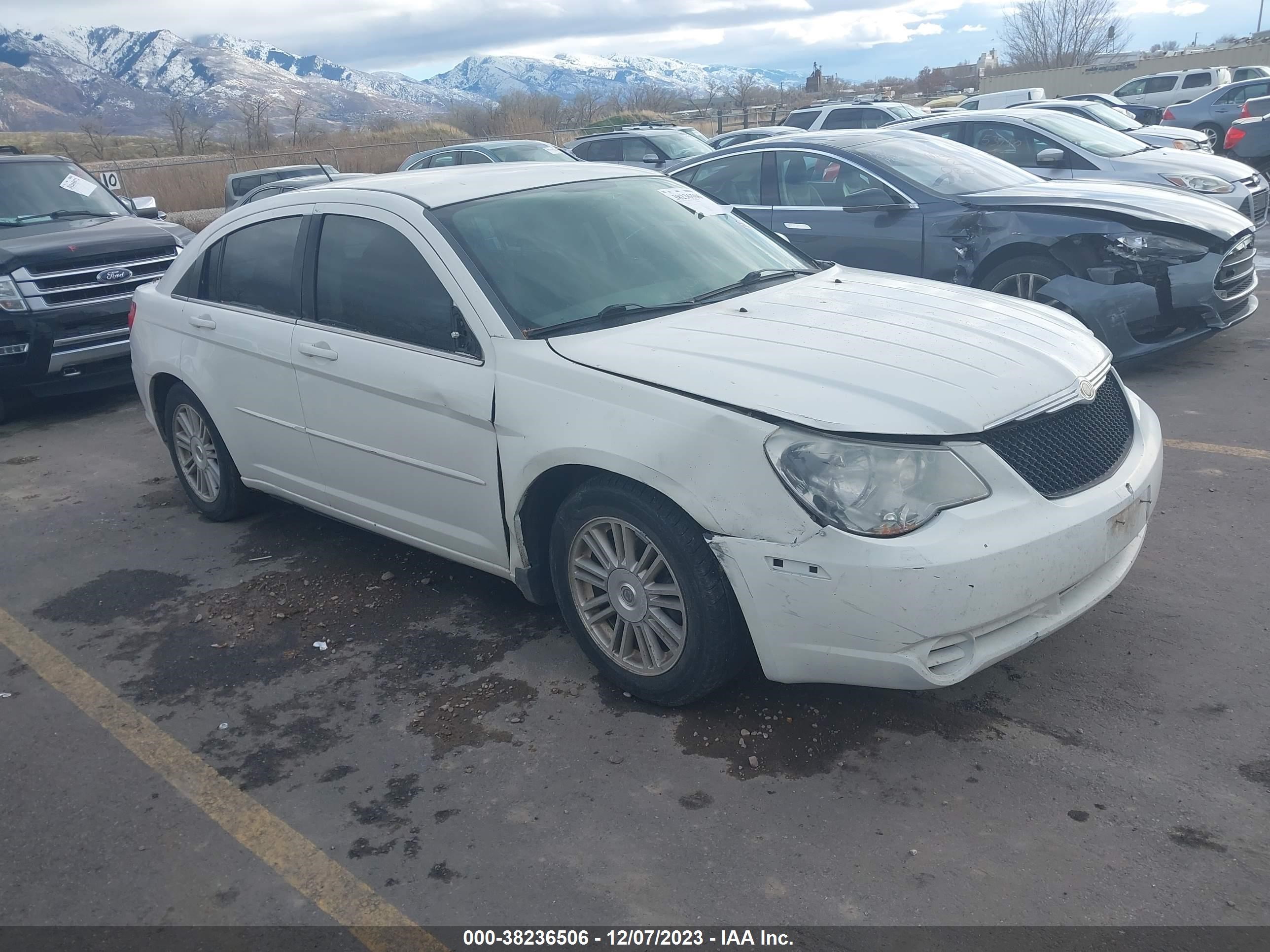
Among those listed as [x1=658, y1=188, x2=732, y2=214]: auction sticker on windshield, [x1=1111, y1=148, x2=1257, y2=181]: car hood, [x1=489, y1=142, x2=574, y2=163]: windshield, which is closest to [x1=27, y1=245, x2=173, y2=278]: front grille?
[x1=658, y1=188, x2=732, y2=214]: auction sticker on windshield

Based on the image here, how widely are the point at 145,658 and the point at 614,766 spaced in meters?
2.18

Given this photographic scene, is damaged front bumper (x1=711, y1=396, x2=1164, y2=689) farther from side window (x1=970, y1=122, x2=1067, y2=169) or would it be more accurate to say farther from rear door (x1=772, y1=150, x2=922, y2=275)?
side window (x1=970, y1=122, x2=1067, y2=169)

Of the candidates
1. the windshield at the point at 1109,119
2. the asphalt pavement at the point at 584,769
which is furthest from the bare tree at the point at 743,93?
the asphalt pavement at the point at 584,769

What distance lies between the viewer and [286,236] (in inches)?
189

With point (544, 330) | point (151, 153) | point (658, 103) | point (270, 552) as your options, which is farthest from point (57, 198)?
point (658, 103)

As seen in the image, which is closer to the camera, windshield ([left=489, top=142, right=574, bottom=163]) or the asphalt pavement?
the asphalt pavement

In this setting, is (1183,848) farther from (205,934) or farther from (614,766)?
(205,934)

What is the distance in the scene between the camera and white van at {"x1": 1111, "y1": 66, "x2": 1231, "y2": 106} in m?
30.4

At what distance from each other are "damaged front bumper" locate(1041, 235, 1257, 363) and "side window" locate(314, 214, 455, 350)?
459cm

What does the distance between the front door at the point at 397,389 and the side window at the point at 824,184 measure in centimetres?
457

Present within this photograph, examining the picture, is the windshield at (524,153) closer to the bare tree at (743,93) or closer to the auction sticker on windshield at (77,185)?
the auction sticker on windshield at (77,185)

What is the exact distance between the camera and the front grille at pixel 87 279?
814 cm

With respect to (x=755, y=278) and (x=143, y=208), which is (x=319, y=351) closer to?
(x=755, y=278)

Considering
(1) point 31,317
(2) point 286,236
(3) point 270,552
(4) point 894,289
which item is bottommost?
(3) point 270,552
